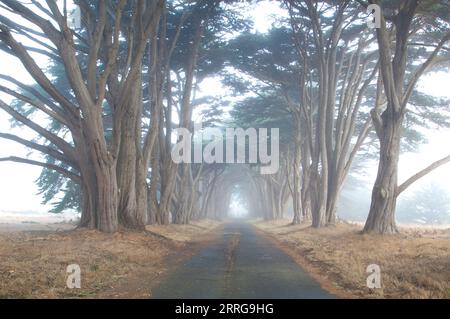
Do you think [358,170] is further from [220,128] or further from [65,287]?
[65,287]

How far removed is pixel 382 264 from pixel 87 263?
20.5 feet

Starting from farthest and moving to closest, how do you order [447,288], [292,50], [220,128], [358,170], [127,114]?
[358,170], [220,128], [292,50], [127,114], [447,288]

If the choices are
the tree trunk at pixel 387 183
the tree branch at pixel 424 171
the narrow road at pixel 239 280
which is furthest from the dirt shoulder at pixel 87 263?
the tree branch at pixel 424 171

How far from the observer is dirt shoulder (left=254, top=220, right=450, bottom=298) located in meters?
8.03

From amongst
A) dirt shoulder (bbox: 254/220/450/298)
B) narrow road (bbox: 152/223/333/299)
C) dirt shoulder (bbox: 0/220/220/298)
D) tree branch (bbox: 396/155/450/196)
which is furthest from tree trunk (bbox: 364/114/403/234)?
dirt shoulder (bbox: 0/220/220/298)

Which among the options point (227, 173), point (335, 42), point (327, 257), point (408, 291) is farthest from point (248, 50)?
point (227, 173)

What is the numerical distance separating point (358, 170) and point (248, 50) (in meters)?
26.0

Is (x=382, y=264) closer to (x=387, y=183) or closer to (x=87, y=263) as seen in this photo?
(x=87, y=263)

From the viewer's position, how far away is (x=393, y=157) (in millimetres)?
17500

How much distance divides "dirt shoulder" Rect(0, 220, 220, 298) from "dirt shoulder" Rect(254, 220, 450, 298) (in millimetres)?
3482

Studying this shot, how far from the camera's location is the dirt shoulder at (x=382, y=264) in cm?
803

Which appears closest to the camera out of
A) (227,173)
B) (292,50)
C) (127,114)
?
(127,114)

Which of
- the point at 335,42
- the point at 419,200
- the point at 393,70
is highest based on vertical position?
the point at 335,42

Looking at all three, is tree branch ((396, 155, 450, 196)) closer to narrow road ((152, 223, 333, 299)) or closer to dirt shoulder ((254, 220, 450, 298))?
dirt shoulder ((254, 220, 450, 298))
